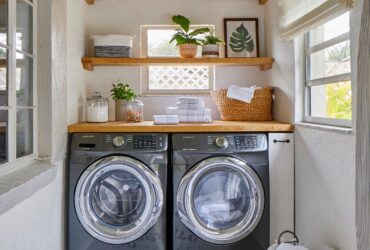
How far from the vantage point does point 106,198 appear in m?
2.34

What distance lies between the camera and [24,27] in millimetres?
1931

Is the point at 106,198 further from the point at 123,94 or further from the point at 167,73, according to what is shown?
the point at 167,73

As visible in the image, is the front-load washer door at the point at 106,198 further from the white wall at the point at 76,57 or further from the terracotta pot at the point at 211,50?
the terracotta pot at the point at 211,50

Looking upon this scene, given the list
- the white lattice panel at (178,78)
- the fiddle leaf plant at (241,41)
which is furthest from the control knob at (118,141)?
the fiddle leaf plant at (241,41)

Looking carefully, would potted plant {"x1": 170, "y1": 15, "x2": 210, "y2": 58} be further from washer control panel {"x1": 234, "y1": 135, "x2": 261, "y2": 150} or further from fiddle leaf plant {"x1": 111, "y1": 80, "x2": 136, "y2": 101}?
washer control panel {"x1": 234, "y1": 135, "x2": 261, "y2": 150}

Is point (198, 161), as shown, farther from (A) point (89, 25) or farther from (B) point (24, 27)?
(A) point (89, 25)

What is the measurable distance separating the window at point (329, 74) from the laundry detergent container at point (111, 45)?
141 centimetres

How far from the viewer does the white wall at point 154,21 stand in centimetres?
302

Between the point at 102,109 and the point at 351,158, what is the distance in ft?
5.86

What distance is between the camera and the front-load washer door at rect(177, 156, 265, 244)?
7.54 feet

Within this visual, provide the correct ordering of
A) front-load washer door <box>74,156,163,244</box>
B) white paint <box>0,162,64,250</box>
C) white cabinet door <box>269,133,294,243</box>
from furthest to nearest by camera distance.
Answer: white cabinet door <box>269,133,294,243</box>, front-load washer door <box>74,156,163,244</box>, white paint <box>0,162,64,250</box>

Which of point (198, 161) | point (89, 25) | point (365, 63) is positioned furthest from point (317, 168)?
point (89, 25)

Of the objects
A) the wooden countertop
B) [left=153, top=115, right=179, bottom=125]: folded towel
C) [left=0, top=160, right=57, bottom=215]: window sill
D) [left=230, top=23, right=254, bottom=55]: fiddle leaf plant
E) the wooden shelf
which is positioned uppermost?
[left=230, top=23, right=254, bottom=55]: fiddle leaf plant

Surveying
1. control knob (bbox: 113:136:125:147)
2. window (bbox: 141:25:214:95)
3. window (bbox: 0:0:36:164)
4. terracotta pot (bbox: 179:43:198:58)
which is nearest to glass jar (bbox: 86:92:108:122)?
control knob (bbox: 113:136:125:147)
